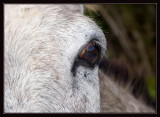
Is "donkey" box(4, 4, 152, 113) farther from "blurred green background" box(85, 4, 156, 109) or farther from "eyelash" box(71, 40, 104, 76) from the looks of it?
"blurred green background" box(85, 4, 156, 109)

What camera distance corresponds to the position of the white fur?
7.40 feet

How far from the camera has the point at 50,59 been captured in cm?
243

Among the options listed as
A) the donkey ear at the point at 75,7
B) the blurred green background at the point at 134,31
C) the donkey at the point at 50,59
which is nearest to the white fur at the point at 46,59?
the donkey at the point at 50,59

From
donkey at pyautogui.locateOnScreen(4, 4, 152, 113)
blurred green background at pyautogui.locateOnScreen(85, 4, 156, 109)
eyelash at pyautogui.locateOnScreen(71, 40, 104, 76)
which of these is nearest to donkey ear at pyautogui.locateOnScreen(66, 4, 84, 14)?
donkey at pyautogui.locateOnScreen(4, 4, 152, 113)

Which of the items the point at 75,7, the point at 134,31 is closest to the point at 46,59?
the point at 75,7

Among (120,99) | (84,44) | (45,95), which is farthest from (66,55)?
(120,99)

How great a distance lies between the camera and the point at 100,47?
285cm

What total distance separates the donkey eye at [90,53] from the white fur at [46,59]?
7 cm

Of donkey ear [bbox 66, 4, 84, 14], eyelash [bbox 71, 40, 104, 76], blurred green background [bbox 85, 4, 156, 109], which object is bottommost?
Answer: blurred green background [bbox 85, 4, 156, 109]

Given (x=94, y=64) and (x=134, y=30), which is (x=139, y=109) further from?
(x=134, y=30)

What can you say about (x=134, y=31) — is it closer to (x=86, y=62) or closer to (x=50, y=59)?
(x=86, y=62)

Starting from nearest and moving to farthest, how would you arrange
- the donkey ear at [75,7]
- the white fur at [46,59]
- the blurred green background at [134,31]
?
the white fur at [46,59] → the donkey ear at [75,7] → the blurred green background at [134,31]

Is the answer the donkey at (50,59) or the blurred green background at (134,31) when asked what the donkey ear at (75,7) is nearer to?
the donkey at (50,59)

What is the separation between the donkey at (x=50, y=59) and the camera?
2268 millimetres
